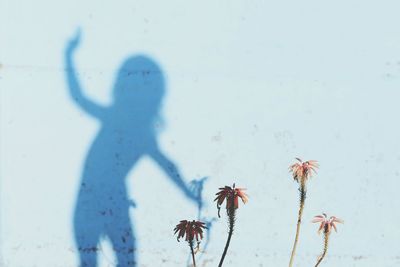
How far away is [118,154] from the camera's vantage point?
300 centimetres

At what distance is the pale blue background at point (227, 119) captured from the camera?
284 centimetres

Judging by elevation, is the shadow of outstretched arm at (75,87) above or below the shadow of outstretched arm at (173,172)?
above

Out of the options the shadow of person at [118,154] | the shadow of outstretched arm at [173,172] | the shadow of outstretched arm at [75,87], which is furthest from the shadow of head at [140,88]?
the shadow of outstretched arm at [173,172]

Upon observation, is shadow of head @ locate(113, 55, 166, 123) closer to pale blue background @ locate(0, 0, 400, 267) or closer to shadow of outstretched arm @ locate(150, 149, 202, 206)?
pale blue background @ locate(0, 0, 400, 267)

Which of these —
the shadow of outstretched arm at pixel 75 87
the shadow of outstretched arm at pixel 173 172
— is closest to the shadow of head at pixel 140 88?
the shadow of outstretched arm at pixel 75 87

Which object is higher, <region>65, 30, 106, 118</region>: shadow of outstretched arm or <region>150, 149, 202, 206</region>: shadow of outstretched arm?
<region>65, 30, 106, 118</region>: shadow of outstretched arm

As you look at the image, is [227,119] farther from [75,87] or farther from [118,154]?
[75,87]

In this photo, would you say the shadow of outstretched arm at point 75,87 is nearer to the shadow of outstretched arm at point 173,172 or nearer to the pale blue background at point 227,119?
the pale blue background at point 227,119

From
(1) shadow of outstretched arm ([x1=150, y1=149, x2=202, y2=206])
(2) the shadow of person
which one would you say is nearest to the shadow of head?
(2) the shadow of person

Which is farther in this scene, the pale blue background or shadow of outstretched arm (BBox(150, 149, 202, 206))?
shadow of outstretched arm (BBox(150, 149, 202, 206))

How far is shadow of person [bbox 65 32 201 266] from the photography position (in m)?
2.91

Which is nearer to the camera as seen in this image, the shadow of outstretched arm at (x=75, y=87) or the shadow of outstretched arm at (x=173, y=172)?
Result: the shadow of outstretched arm at (x=75, y=87)

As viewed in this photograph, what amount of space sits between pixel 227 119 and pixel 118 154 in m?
0.67

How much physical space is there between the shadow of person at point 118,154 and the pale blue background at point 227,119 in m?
0.05
